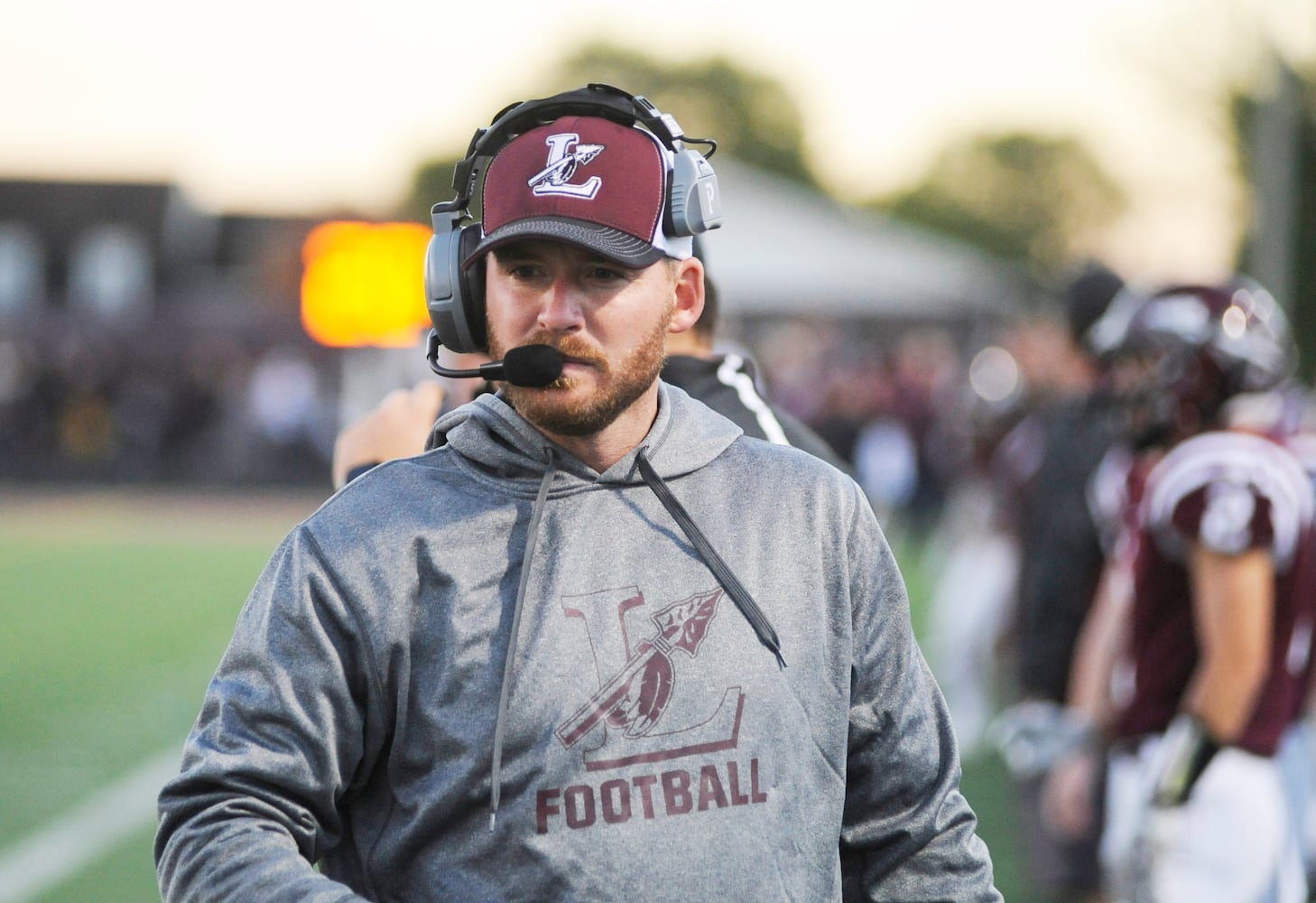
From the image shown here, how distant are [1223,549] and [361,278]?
1095 centimetres

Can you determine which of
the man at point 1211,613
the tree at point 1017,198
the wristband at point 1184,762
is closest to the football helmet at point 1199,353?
the man at point 1211,613

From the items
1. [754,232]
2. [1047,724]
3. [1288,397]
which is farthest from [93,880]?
[754,232]

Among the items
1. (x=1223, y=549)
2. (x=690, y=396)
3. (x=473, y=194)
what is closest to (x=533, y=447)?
(x=473, y=194)

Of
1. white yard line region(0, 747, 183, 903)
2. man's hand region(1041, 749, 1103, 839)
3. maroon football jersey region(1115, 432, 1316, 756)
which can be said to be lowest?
white yard line region(0, 747, 183, 903)

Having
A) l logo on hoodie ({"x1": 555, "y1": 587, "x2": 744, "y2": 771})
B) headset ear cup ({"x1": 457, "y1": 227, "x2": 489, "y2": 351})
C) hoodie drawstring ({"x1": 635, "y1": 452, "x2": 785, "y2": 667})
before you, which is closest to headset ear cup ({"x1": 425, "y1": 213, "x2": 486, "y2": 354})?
headset ear cup ({"x1": 457, "y1": 227, "x2": 489, "y2": 351})

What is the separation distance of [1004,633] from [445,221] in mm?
7523

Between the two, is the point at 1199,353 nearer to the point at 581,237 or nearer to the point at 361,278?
the point at 581,237

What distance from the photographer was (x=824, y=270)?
148ft

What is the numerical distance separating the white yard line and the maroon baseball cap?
16.4 feet

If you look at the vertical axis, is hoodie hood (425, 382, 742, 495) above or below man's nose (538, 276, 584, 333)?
below

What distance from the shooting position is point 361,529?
2.08 meters

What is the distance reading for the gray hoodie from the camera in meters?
1.98

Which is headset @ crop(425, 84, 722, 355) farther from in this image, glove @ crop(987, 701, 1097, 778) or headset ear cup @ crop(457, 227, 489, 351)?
glove @ crop(987, 701, 1097, 778)

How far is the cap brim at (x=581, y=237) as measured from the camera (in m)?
2.10
